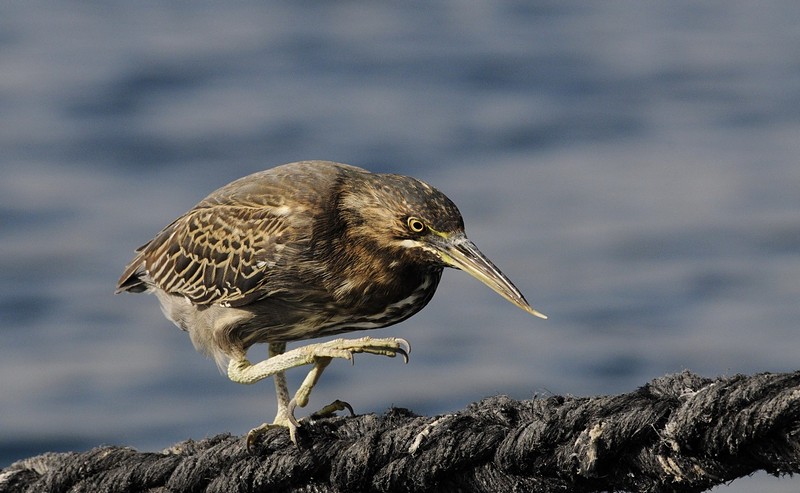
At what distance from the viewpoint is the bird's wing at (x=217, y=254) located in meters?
7.09

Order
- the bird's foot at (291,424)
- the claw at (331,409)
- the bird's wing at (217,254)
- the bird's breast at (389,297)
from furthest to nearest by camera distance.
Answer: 1. the bird's wing at (217,254)
2. the bird's breast at (389,297)
3. the claw at (331,409)
4. the bird's foot at (291,424)

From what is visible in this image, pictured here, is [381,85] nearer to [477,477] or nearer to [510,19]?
[510,19]

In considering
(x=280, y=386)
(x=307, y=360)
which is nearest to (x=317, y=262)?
(x=307, y=360)

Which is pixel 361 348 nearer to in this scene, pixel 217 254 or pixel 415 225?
pixel 415 225

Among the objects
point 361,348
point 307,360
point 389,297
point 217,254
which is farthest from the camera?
point 217,254

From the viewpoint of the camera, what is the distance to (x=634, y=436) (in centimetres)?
456

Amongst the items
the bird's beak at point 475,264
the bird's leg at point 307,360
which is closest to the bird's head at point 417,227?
the bird's beak at point 475,264

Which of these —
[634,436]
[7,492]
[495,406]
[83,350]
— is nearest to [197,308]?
[7,492]

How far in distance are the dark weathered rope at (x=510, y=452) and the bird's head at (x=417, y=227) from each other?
1.24 meters

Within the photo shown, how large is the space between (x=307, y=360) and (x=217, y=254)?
1.36 m

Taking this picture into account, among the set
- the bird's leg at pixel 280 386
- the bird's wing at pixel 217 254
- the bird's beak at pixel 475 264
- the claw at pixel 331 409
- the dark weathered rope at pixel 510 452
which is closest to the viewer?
the dark weathered rope at pixel 510 452

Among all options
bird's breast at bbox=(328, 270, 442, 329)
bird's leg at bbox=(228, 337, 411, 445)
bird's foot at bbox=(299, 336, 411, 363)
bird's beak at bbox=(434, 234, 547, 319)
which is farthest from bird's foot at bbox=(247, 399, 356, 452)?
bird's beak at bbox=(434, 234, 547, 319)

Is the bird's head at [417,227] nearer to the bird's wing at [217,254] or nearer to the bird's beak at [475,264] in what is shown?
the bird's beak at [475,264]

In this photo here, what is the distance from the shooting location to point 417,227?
6711 millimetres
